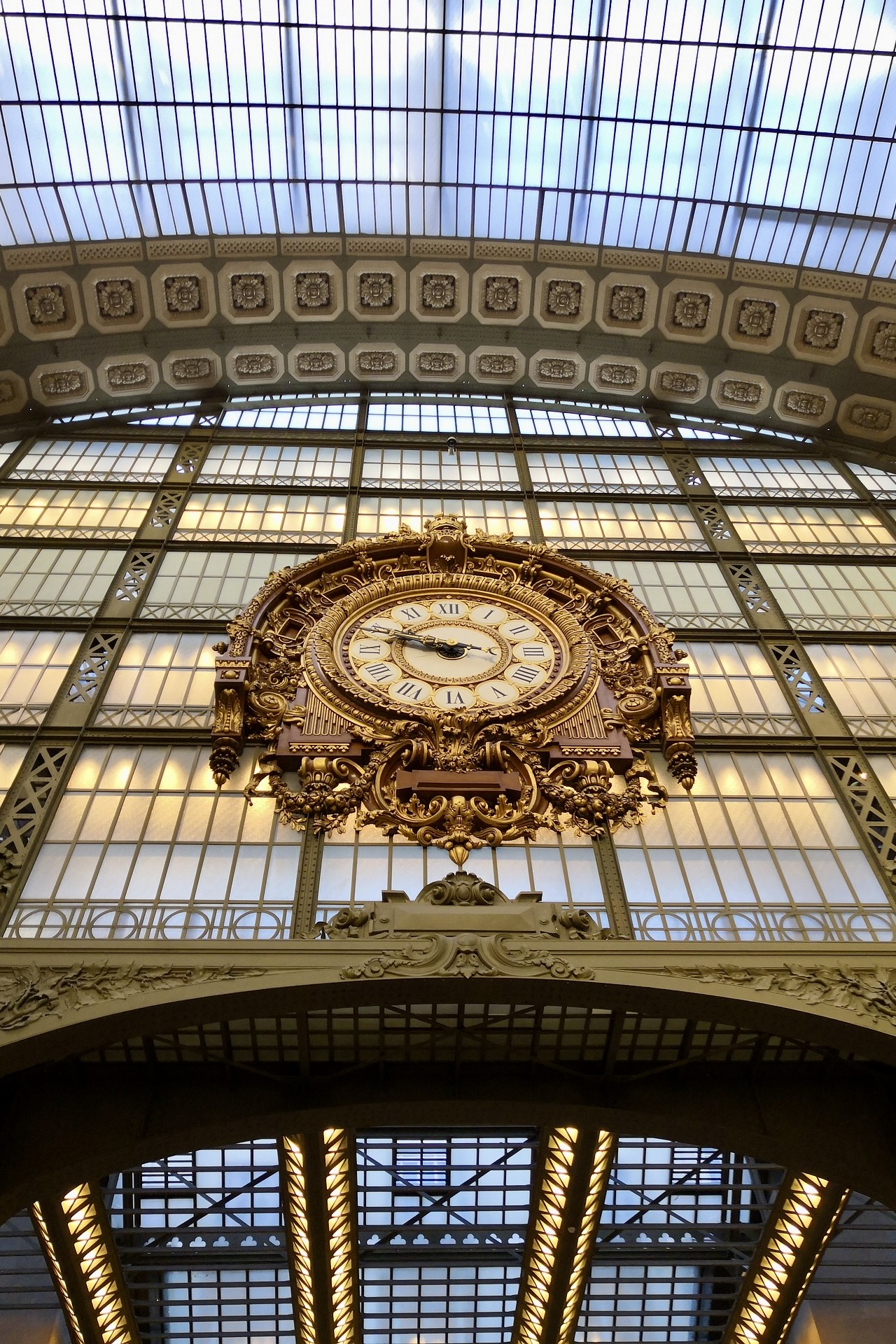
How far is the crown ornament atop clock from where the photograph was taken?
13.6m

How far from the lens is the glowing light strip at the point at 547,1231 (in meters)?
15.1

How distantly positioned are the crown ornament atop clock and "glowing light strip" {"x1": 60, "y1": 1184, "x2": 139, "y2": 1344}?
7150 millimetres

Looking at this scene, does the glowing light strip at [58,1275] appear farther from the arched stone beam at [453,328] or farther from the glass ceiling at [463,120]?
the glass ceiling at [463,120]

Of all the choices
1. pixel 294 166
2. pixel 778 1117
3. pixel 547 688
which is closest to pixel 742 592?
pixel 547 688

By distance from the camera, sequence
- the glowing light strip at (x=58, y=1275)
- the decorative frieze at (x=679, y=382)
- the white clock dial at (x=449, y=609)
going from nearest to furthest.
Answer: the glowing light strip at (x=58, y=1275) → the white clock dial at (x=449, y=609) → the decorative frieze at (x=679, y=382)

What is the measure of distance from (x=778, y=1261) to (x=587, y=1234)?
140 inches

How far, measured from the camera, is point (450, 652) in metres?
16.2

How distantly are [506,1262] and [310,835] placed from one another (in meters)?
10.2

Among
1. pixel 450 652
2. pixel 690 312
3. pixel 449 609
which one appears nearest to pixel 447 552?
pixel 449 609

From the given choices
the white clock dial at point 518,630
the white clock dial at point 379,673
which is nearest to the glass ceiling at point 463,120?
the white clock dial at point 518,630

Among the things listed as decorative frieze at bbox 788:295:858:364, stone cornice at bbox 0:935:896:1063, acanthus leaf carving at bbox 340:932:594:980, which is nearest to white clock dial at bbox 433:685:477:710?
stone cornice at bbox 0:935:896:1063

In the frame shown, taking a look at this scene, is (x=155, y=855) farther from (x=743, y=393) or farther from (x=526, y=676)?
(x=743, y=393)

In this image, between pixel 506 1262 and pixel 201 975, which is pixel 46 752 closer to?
pixel 201 975

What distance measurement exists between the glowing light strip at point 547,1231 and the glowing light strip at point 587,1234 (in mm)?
341
